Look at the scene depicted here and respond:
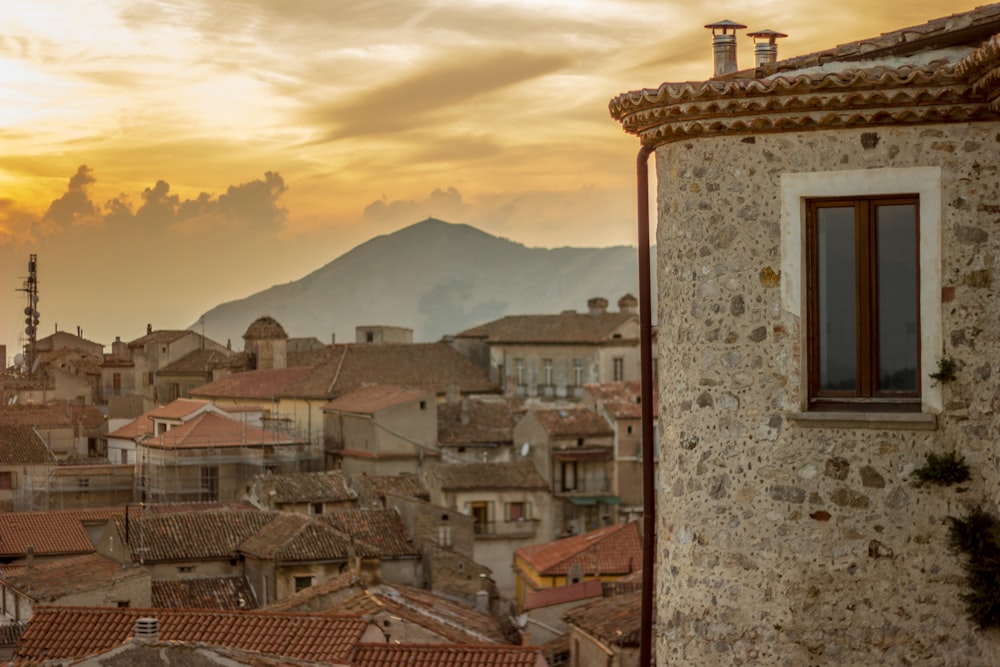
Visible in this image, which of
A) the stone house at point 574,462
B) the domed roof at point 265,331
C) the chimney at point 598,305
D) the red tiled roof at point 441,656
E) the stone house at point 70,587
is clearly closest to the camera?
the red tiled roof at point 441,656

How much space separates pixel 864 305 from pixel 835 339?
0.21 metres

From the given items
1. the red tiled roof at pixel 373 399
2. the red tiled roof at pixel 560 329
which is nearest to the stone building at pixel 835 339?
the red tiled roof at pixel 373 399

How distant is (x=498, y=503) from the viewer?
56.6 metres

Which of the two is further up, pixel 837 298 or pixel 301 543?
pixel 837 298

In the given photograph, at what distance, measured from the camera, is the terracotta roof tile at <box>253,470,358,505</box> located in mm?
49531

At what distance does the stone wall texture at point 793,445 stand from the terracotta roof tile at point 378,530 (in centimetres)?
3542

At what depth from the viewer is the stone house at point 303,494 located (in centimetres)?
4928

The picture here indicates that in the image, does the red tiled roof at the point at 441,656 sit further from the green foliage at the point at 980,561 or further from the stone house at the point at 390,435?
the stone house at the point at 390,435

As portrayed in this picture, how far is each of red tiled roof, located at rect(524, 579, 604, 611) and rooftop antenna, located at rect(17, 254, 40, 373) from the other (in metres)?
63.0

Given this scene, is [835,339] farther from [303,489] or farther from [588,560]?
[303,489]

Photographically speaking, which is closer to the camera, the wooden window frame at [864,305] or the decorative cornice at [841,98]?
the decorative cornice at [841,98]

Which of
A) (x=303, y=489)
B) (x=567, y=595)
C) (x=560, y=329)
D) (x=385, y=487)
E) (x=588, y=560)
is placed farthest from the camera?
(x=560, y=329)

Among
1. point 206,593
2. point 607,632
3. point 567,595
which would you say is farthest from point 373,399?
point 607,632

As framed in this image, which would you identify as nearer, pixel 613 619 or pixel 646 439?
pixel 646 439
